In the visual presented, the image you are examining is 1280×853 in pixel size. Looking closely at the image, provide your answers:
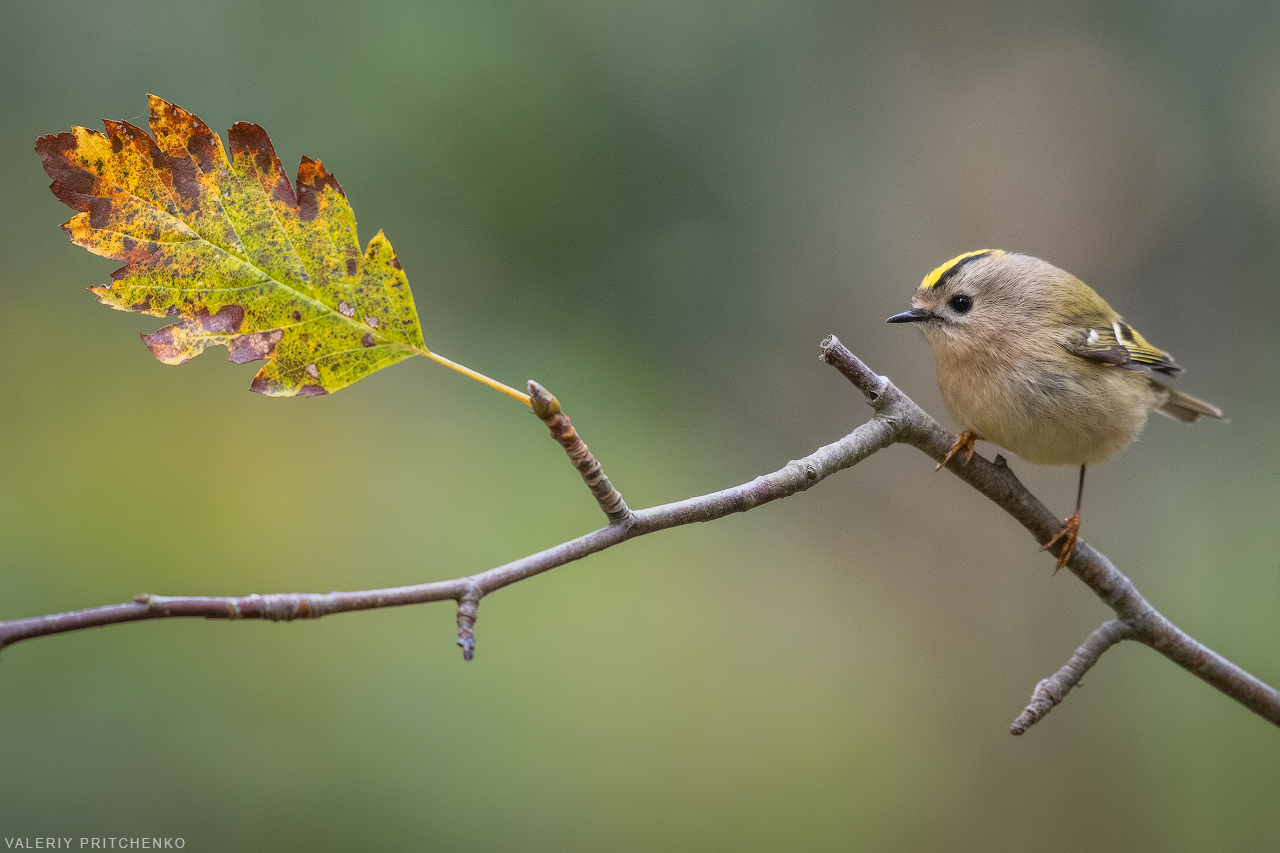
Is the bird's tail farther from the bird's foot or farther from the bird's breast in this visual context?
the bird's foot

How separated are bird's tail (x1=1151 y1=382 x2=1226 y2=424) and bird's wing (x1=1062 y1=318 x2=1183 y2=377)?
0.05 meters

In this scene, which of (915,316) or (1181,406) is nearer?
(915,316)

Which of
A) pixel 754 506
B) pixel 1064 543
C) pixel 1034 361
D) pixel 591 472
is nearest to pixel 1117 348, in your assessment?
pixel 1034 361

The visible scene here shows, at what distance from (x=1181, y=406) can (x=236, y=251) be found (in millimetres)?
1798

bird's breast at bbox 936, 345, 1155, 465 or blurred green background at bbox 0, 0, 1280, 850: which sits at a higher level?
blurred green background at bbox 0, 0, 1280, 850

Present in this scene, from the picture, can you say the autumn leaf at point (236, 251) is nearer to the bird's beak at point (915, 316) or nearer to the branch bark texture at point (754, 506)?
the branch bark texture at point (754, 506)

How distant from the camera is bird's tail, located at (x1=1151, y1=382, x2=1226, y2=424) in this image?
5.60 ft

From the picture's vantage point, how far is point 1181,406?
181 cm

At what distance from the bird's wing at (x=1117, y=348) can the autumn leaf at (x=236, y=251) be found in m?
1.21

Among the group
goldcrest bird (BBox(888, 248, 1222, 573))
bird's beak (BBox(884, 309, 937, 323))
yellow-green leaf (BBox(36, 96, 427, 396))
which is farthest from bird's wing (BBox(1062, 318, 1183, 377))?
yellow-green leaf (BBox(36, 96, 427, 396))

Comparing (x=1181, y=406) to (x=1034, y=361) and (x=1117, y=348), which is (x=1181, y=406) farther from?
(x=1034, y=361)

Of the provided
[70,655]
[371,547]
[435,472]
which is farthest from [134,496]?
[435,472]

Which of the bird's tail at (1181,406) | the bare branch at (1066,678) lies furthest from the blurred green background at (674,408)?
the bare branch at (1066,678)

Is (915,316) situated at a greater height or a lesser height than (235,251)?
greater
